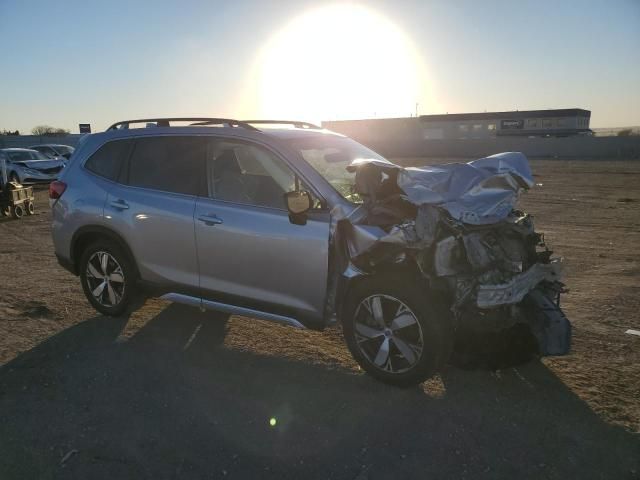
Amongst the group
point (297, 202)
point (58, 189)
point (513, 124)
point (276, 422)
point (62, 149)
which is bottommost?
point (276, 422)

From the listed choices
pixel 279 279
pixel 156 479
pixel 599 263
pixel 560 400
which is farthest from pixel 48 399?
pixel 599 263

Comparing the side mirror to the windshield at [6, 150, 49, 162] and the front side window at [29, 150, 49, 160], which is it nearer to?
the windshield at [6, 150, 49, 162]

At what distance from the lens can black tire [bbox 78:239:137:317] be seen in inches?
195

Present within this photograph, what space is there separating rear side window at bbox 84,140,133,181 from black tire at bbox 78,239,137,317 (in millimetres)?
702

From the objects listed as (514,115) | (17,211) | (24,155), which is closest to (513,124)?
(514,115)

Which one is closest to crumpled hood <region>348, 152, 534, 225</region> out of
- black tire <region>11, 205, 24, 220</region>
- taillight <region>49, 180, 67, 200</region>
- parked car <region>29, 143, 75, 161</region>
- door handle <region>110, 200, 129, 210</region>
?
door handle <region>110, 200, 129, 210</region>

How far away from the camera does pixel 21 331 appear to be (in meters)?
4.96

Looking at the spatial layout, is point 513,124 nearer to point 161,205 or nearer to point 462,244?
point 161,205

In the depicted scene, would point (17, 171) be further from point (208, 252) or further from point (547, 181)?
point (547, 181)

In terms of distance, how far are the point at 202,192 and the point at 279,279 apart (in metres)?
1.12

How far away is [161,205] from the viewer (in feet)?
15.3

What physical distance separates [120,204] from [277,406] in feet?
8.46

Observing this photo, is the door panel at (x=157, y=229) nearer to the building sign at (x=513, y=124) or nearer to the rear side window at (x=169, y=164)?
the rear side window at (x=169, y=164)

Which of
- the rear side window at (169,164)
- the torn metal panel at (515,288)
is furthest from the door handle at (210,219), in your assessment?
the torn metal panel at (515,288)
